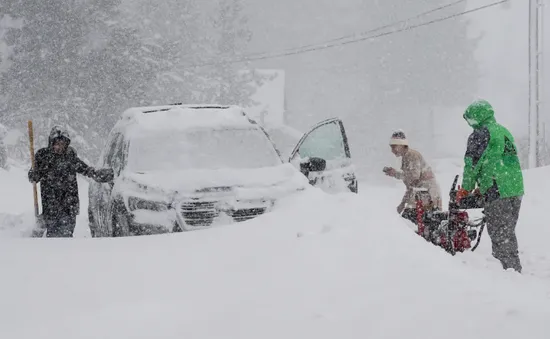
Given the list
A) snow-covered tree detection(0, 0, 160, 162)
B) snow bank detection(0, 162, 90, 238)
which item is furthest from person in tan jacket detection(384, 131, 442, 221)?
snow-covered tree detection(0, 0, 160, 162)

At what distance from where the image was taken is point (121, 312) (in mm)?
3592

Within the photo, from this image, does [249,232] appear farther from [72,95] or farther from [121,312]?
[72,95]

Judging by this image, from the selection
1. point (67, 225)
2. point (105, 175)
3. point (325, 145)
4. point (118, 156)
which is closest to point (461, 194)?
point (325, 145)

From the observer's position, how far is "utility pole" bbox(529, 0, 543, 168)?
22250 millimetres

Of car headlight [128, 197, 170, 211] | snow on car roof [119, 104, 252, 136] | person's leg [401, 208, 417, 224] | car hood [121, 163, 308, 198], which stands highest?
snow on car roof [119, 104, 252, 136]

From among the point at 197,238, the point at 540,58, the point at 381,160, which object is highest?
the point at 540,58

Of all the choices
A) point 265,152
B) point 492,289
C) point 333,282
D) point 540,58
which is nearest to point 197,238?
point 333,282

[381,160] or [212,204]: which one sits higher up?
[212,204]

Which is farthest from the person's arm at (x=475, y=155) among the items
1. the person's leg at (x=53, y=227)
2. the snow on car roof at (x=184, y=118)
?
the person's leg at (x=53, y=227)

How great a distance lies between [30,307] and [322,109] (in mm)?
74982

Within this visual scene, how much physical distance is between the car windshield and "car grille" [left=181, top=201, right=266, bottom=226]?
2.96 ft

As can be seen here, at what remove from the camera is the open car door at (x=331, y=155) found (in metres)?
8.56

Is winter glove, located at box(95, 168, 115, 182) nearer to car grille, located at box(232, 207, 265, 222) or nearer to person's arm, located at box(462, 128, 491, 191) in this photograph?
car grille, located at box(232, 207, 265, 222)

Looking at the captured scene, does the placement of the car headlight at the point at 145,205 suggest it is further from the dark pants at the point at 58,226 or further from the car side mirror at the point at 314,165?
the car side mirror at the point at 314,165
